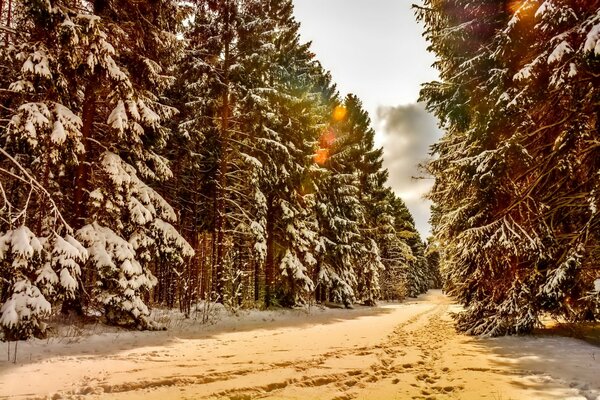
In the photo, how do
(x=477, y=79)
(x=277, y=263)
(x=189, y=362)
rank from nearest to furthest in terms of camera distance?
(x=189, y=362) < (x=477, y=79) < (x=277, y=263)

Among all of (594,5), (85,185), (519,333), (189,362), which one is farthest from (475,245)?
(85,185)

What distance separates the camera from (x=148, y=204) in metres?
11.7

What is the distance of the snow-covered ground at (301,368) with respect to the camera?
4805 millimetres

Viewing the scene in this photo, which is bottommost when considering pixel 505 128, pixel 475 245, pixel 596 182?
pixel 475 245

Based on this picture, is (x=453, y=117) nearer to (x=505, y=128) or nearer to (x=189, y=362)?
(x=505, y=128)

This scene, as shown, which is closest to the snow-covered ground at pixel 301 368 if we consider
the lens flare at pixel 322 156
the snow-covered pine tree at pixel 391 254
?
the lens flare at pixel 322 156

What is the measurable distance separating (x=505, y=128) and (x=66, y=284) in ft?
35.8

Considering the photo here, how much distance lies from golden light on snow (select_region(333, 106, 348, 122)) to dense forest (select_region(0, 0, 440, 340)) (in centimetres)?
46

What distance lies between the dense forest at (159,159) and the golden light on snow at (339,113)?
0.46 meters

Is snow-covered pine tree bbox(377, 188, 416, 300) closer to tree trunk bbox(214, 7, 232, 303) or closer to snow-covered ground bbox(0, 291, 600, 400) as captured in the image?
tree trunk bbox(214, 7, 232, 303)

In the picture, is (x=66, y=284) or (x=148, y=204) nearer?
(x=66, y=284)

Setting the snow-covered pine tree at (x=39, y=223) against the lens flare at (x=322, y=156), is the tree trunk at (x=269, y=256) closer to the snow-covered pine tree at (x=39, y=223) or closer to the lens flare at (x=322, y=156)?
the lens flare at (x=322, y=156)

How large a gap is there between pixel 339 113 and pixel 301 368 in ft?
85.6

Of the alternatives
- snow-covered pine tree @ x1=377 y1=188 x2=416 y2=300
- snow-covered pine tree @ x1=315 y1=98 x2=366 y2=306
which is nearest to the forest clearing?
snow-covered pine tree @ x1=315 y1=98 x2=366 y2=306
